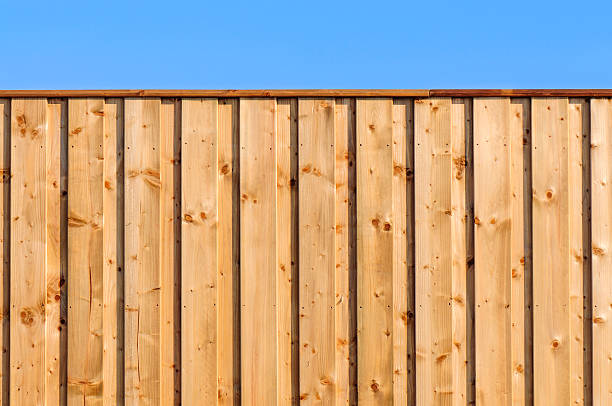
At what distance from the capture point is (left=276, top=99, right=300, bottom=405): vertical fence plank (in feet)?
8.21

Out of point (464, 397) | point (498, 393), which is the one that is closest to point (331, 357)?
point (464, 397)

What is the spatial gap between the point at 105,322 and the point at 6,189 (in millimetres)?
916

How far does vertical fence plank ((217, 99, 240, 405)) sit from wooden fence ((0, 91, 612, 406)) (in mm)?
12

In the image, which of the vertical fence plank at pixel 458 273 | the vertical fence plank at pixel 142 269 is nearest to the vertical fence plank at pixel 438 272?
the vertical fence plank at pixel 458 273

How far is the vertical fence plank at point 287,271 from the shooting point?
250 centimetres

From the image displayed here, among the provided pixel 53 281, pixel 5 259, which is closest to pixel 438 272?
pixel 53 281

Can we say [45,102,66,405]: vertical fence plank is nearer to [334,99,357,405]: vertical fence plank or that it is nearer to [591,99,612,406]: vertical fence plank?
[334,99,357,405]: vertical fence plank

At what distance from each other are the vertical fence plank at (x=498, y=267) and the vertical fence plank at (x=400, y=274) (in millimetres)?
387

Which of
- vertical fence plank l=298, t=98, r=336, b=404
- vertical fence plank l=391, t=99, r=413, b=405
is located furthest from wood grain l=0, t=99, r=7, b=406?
vertical fence plank l=391, t=99, r=413, b=405

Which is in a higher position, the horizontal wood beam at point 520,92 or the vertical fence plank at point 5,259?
the horizontal wood beam at point 520,92

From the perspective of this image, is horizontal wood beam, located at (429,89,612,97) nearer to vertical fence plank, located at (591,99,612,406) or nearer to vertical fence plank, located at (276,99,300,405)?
vertical fence plank, located at (591,99,612,406)

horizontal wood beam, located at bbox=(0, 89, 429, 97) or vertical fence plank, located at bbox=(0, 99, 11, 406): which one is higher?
horizontal wood beam, located at bbox=(0, 89, 429, 97)

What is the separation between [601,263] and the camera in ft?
8.47

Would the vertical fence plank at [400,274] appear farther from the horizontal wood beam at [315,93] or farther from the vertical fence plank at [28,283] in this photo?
the vertical fence plank at [28,283]
